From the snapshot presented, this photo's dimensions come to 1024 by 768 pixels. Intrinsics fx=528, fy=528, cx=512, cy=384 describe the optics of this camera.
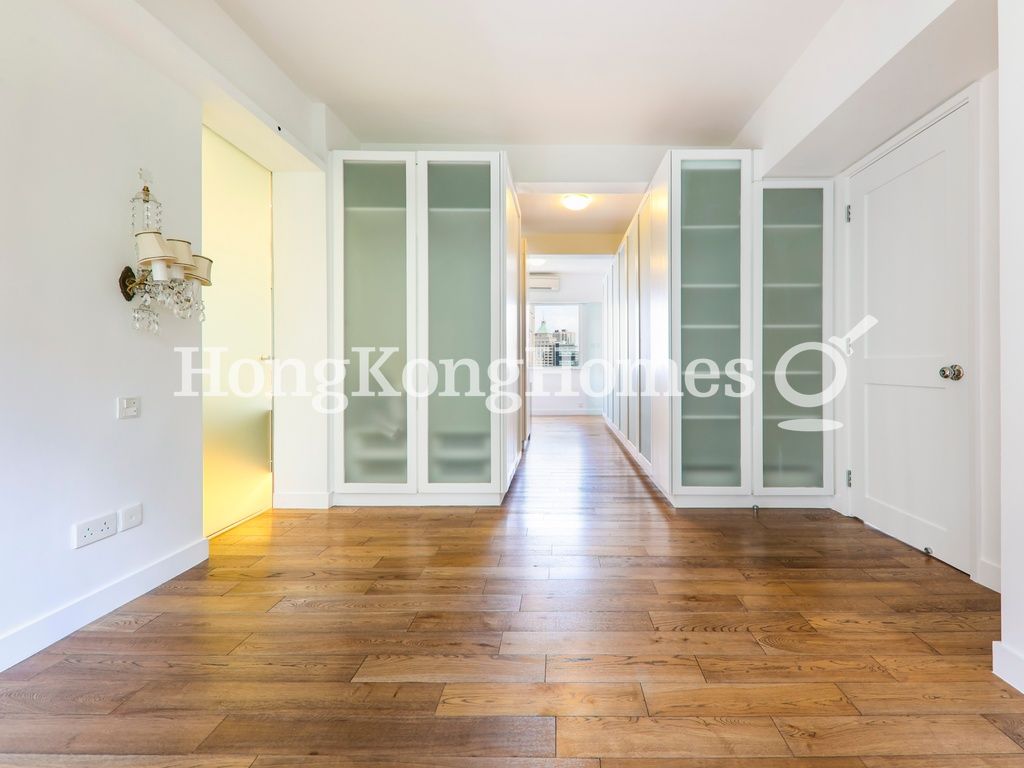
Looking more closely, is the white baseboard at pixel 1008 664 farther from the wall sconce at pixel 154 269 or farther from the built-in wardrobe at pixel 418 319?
the wall sconce at pixel 154 269

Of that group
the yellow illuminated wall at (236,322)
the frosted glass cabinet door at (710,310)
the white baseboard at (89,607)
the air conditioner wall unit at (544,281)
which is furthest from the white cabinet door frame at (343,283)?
the air conditioner wall unit at (544,281)

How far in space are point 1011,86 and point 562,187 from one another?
318 centimetres

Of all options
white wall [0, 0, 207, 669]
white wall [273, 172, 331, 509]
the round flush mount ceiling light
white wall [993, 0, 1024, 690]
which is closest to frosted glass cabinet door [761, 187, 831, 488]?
the round flush mount ceiling light

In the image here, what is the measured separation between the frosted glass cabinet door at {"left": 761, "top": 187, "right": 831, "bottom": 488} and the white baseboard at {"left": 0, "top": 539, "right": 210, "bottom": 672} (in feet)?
11.8

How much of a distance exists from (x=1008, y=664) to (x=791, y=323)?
2.48m

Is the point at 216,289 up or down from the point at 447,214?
down

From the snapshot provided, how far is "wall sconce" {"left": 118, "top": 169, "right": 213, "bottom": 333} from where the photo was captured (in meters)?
2.19

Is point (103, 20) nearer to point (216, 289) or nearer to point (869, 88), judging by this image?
point (216, 289)

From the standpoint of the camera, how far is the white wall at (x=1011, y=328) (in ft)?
5.16

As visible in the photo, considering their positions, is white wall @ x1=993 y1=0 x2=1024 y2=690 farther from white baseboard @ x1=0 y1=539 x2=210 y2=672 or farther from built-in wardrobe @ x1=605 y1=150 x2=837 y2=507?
white baseboard @ x1=0 y1=539 x2=210 y2=672

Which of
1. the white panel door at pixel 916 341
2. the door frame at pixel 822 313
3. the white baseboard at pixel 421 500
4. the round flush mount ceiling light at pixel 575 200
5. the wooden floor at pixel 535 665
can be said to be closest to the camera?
the wooden floor at pixel 535 665

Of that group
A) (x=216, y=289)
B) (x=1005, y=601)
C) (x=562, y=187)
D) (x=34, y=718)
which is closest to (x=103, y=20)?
(x=216, y=289)

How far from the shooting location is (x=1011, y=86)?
1588 millimetres

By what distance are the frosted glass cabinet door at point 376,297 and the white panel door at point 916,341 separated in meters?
3.00
